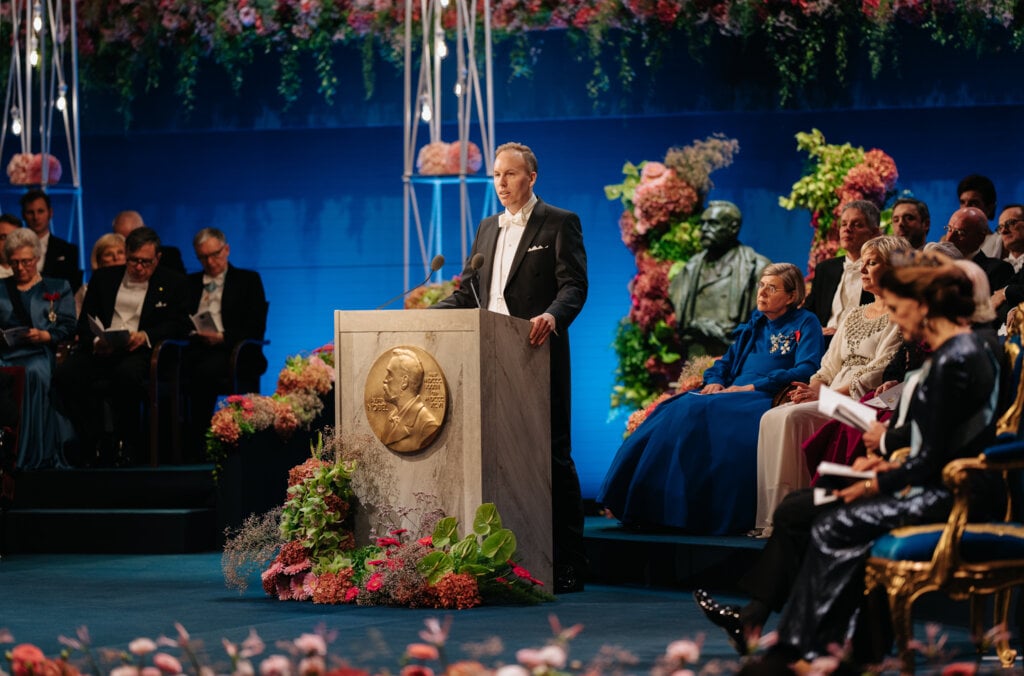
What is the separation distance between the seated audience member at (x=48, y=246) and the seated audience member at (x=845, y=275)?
→ 417 cm

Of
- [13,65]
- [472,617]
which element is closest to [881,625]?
[472,617]

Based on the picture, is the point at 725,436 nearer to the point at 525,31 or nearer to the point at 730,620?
the point at 730,620

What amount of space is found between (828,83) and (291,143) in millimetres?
3487

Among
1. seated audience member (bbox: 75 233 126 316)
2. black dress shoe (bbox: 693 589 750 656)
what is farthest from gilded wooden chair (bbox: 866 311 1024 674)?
seated audience member (bbox: 75 233 126 316)

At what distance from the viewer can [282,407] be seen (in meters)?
7.91

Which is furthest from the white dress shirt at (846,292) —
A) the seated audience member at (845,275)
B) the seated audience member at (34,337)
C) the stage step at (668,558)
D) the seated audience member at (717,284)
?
the seated audience member at (34,337)

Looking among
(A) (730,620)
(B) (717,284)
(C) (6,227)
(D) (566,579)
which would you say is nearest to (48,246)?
(C) (6,227)

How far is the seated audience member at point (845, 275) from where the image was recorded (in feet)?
21.2

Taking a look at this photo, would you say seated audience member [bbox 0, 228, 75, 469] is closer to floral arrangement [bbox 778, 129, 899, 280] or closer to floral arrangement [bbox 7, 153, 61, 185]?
floral arrangement [bbox 7, 153, 61, 185]

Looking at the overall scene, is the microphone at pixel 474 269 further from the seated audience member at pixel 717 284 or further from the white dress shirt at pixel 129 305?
the seated audience member at pixel 717 284

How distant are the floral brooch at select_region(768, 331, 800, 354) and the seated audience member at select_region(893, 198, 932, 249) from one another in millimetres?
593

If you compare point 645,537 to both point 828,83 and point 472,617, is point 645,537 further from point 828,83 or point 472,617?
point 828,83

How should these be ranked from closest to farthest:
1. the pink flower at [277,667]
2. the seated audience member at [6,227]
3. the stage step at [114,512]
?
the pink flower at [277,667] < the stage step at [114,512] < the seated audience member at [6,227]

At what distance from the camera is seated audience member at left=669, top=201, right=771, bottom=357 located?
8711 mm
